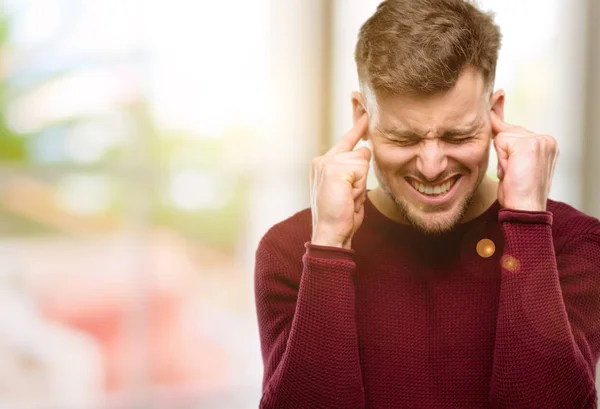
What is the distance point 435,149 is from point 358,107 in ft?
0.63

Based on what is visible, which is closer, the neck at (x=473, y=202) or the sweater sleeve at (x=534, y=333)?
the sweater sleeve at (x=534, y=333)

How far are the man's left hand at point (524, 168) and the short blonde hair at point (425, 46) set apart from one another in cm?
12

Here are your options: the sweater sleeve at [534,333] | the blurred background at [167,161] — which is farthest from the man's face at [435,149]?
the blurred background at [167,161]

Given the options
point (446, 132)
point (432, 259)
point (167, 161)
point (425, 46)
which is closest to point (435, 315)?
point (432, 259)

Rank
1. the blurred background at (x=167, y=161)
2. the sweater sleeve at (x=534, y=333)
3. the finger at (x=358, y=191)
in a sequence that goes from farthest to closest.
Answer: the blurred background at (x=167, y=161)
the finger at (x=358, y=191)
the sweater sleeve at (x=534, y=333)

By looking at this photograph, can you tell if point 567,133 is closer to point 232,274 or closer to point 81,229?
point 232,274

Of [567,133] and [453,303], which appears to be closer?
[453,303]

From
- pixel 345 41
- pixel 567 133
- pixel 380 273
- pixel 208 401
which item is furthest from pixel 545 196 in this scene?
pixel 208 401

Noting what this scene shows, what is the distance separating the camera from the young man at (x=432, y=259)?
957mm

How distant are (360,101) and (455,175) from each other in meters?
0.22

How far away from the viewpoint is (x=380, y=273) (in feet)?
3.64

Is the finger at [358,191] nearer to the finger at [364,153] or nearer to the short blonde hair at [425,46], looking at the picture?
the finger at [364,153]

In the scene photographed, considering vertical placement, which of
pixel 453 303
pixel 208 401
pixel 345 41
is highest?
pixel 345 41

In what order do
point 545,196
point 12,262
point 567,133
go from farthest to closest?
point 567,133
point 12,262
point 545,196
